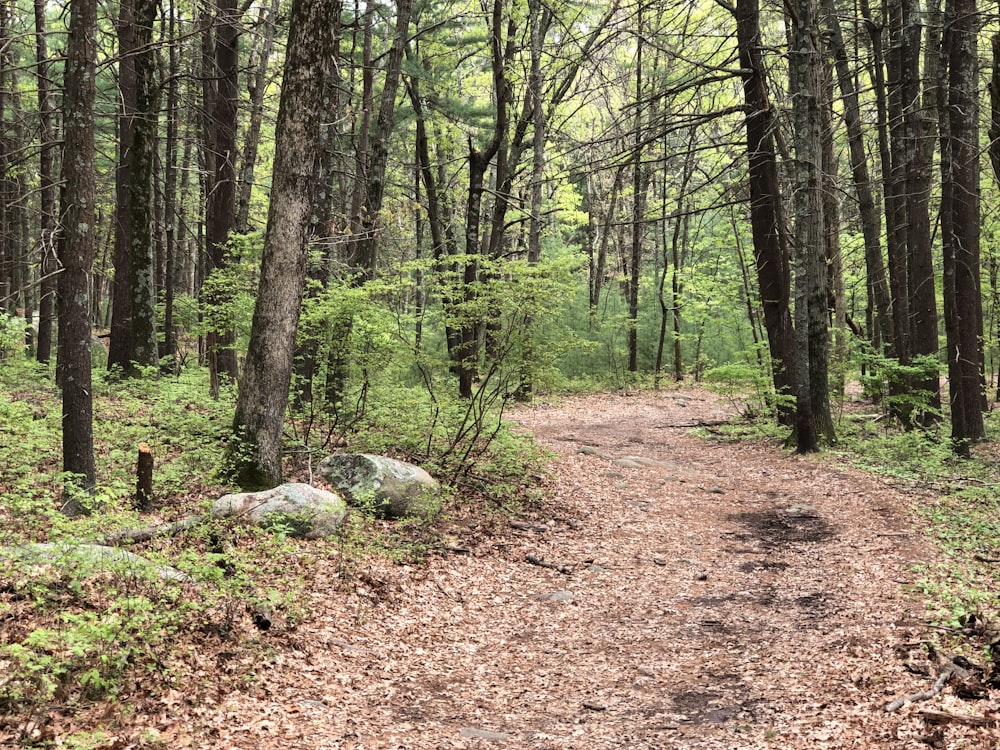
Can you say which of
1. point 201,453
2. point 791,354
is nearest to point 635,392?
point 791,354

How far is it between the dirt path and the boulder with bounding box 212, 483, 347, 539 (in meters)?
0.54

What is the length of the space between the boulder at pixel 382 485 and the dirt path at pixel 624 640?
755 mm

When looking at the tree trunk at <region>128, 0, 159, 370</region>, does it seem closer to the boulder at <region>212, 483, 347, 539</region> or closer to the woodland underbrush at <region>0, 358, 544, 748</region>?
the woodland underbrush at <region>0, 358, 544, 748</region>

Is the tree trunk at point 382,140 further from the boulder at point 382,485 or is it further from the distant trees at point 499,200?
the boulder at point 382,485

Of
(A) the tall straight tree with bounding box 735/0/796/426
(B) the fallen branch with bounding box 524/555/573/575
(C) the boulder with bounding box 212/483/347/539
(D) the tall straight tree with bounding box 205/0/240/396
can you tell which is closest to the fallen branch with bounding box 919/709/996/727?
(B) the fallen branch with bounding box 524/555/573/575

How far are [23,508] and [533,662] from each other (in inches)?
169

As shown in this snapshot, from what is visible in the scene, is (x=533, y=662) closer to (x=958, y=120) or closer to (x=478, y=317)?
(x=478, y=317)

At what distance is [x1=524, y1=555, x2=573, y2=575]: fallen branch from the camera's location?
7334 millimetres

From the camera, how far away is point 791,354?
1345 centimetres

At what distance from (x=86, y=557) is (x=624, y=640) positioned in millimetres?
3906

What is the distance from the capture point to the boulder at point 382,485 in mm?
7720

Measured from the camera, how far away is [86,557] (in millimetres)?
4379

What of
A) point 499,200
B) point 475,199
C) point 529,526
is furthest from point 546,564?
point 499,200

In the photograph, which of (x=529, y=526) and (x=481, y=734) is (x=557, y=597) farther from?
(x=481, y=734)
